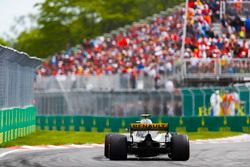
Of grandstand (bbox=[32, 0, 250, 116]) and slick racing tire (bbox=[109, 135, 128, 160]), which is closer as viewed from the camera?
slick racing tire (bbox=[109, 135, 128, 160])

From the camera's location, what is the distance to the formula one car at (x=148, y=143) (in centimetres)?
1867

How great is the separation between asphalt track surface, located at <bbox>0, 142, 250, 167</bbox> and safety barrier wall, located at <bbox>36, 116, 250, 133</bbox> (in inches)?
435

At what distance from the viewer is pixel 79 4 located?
3664 inches

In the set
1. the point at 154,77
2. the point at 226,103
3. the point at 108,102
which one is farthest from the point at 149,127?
the point at 154,77

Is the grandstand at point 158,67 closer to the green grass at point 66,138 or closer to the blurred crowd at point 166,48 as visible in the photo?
the blurred crowd at point 166,48

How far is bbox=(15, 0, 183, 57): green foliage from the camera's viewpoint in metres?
89.9

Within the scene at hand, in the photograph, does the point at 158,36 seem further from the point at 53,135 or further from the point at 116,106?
the point at 53,135

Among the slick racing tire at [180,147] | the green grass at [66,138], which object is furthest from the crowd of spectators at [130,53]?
the slick racing tire at [180,147]

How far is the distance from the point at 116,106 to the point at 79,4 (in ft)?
175

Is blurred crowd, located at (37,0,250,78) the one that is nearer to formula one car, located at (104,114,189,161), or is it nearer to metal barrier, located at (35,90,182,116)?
metal barrier, located at (35,90,182,116)

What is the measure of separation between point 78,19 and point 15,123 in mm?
64500

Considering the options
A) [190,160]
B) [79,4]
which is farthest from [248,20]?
[79,4]

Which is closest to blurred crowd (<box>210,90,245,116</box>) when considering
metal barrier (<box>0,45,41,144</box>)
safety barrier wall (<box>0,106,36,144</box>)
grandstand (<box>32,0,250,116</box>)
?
grandstand (<box>32,0,250,116</box>)

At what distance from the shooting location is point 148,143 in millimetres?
18969
